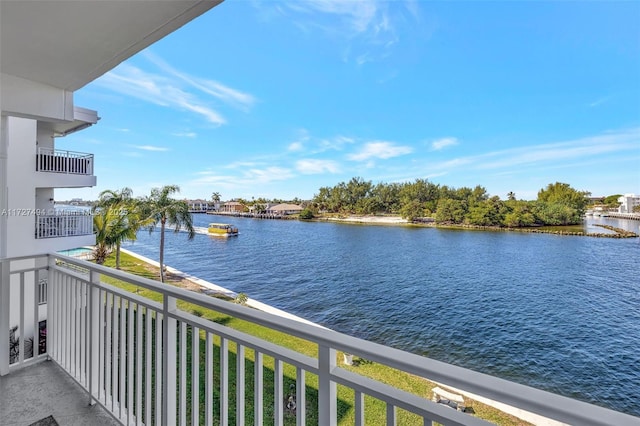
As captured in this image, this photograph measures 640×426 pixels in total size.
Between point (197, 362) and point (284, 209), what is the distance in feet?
178

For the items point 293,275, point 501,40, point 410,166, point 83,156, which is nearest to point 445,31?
point 501,40

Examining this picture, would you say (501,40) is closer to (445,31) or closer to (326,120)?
(445,31)

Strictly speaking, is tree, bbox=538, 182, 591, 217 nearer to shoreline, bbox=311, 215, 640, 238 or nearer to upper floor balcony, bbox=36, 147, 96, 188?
shoreline, bbox=311, 215, 640, 238

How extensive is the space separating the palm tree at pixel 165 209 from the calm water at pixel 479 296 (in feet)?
12.8

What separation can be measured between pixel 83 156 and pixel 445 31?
2525cm

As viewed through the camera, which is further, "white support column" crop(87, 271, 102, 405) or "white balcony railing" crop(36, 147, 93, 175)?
"white balcony railing" crop(36, 147, 93, 175)

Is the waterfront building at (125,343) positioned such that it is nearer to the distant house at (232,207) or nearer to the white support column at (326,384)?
the white support column at (326,384)

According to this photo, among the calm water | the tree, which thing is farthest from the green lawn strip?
the tree

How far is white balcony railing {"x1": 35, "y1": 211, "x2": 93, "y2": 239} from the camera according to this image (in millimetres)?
6020

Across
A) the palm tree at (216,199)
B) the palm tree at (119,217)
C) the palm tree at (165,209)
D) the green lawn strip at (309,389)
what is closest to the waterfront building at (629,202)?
the green lawn strip at (309,389)

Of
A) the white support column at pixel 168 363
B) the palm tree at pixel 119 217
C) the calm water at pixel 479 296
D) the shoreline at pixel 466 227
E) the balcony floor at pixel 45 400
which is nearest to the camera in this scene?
the white support column at pixel 168 363

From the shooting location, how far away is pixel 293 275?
17469mm

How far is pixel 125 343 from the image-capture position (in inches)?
64.3

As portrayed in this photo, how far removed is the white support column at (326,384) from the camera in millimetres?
746
